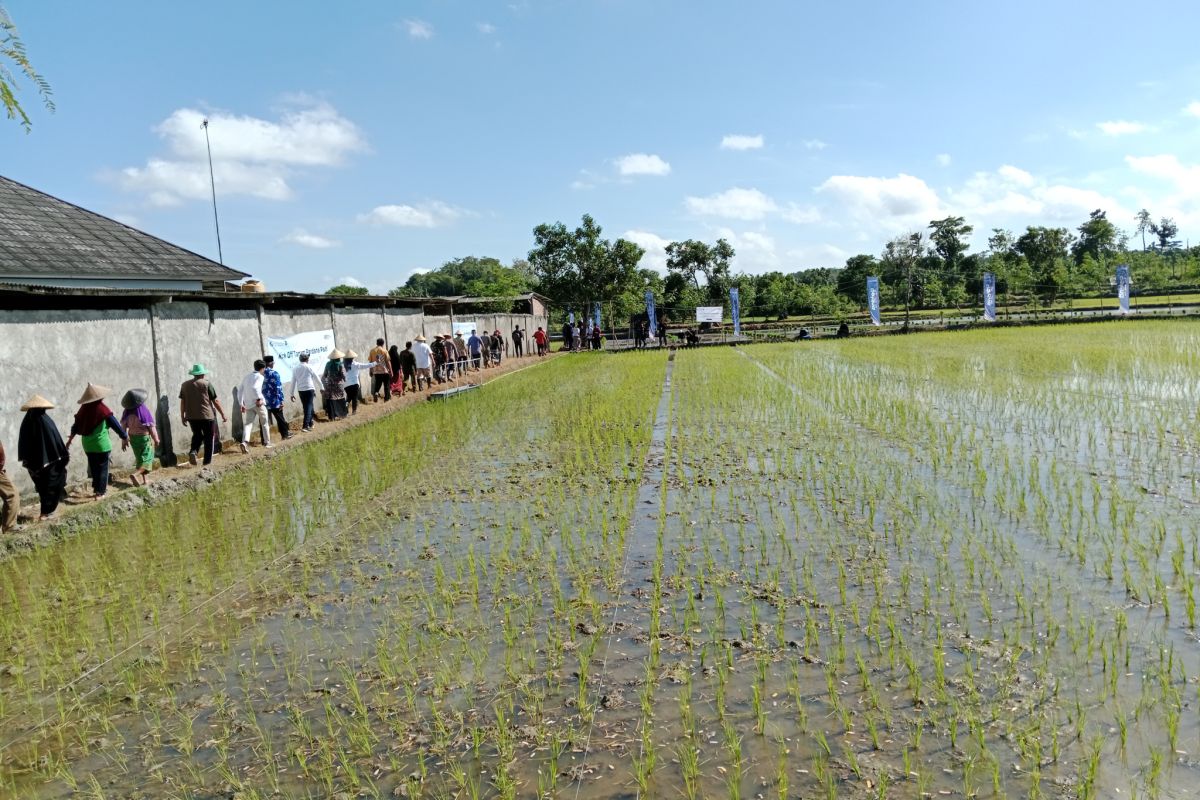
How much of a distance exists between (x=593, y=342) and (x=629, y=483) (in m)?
30.0

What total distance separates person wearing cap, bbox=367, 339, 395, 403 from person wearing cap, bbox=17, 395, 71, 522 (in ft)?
29.0

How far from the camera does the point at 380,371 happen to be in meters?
16.1

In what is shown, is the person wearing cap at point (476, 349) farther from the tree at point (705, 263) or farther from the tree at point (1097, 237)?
the tree at point (1097, 237)

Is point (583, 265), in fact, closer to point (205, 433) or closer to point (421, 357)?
point (421, 357)

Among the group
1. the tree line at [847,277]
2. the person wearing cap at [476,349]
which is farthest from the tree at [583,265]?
the person wearing cap at [476,349]

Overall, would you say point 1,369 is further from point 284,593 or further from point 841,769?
point 841,769

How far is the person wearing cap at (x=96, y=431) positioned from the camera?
7516mm

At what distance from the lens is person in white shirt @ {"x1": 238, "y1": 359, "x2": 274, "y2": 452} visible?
10.4 meters

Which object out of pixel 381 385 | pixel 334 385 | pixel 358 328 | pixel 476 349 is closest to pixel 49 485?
pixel 334 385

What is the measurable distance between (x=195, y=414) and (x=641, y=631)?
7.21 meters

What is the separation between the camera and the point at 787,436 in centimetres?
1023

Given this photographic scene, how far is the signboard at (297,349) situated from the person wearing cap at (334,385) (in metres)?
0.55

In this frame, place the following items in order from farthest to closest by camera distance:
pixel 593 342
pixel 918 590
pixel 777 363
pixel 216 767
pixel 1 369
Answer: pixel 593 342 → pixel 777 363 → pixel 1 369 → pixel 918 590 → pixel 216 767

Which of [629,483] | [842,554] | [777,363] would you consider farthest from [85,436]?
[777,363]
